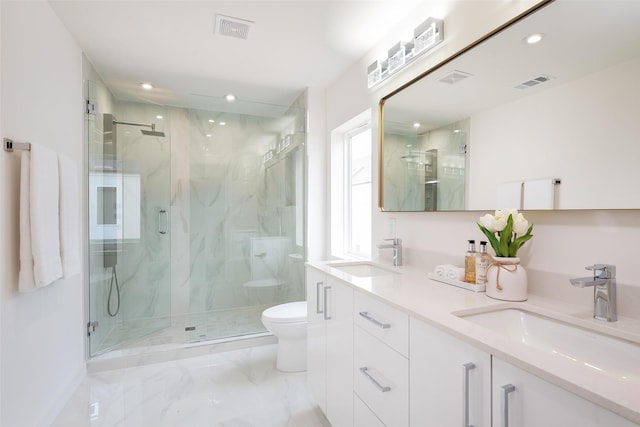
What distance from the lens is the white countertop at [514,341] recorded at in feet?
1.77

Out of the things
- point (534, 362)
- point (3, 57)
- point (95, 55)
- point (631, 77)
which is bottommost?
point (534, 362)

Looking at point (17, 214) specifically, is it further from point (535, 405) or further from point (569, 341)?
point (569, 341)

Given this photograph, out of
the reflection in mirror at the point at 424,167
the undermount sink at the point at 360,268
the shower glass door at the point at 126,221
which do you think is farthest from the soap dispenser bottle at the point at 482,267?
the shower glass door at the point at 126,221

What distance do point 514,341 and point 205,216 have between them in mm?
3050

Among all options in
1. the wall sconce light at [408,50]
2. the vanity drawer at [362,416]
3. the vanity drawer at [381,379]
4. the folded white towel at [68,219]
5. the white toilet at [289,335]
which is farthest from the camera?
the white toilet at [289,335]

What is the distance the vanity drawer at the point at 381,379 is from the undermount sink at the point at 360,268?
559 millimetres

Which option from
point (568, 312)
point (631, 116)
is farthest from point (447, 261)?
point (631, 116)

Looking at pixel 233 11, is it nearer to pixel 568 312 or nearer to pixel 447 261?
pixel 447 261

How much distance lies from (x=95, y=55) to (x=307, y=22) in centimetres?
169

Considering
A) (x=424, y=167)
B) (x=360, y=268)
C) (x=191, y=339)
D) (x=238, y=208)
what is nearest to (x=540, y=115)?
(x=424, y=167)

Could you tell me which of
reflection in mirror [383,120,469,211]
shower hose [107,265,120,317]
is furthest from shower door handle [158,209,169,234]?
reflection in mirror [383,120,469,211]

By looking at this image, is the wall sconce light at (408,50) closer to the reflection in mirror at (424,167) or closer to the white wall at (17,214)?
the reflection in mirror at (424,167)

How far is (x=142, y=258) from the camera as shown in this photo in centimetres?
308

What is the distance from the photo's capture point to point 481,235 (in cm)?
142
